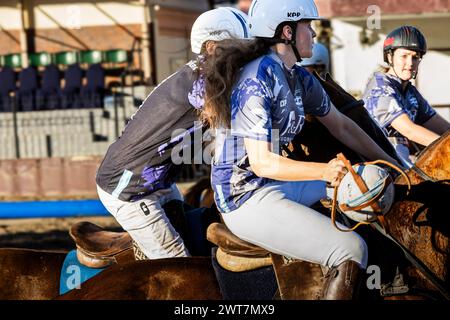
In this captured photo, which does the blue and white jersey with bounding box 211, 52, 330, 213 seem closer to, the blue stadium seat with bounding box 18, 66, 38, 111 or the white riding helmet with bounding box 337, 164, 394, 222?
the white riding helmet with bounding box 337, 164, 394, 222

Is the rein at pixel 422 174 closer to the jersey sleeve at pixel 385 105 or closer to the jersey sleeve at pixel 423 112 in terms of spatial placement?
the jersey sleeve at pixel 385 105

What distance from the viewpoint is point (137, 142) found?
4992 mm

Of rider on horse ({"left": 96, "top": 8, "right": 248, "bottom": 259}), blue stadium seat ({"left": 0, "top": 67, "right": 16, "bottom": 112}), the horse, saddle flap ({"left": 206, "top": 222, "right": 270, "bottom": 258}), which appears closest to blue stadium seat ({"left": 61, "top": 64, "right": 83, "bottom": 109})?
blue stadium seat ({"left": 0, "top": 67, "right": 16, "bottom": 112})

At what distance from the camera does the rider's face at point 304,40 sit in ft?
13.9

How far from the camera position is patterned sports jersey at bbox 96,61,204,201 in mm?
4883

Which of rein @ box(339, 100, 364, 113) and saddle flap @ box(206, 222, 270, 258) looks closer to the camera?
saddle flap @ box(206, 222, 270, 258)

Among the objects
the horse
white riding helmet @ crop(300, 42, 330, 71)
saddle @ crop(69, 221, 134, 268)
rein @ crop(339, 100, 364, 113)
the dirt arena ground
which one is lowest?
the dirt arena ground

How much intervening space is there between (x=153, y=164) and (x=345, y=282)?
1.59 metres

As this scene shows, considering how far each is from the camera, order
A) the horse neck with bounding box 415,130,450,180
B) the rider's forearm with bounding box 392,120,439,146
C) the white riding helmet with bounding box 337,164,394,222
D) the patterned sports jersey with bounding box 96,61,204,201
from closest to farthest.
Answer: the white riding helmet with bounding box 337,164,394,222 → the horse neck with bounding box 415,130,450,180 → the patterned sports jersey with bounding box 96,61,204,201 → the rider's forearm with bounding box 392,120,439,146

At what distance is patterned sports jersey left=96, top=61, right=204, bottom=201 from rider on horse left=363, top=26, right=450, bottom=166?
163 cm

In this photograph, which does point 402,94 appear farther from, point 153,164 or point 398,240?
point 398,240

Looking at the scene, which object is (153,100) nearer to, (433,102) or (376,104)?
(376,104)

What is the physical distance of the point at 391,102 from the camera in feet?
19.7

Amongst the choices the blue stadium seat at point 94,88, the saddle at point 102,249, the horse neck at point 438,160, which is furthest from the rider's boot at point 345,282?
the blue stadium seat at point 94,88
